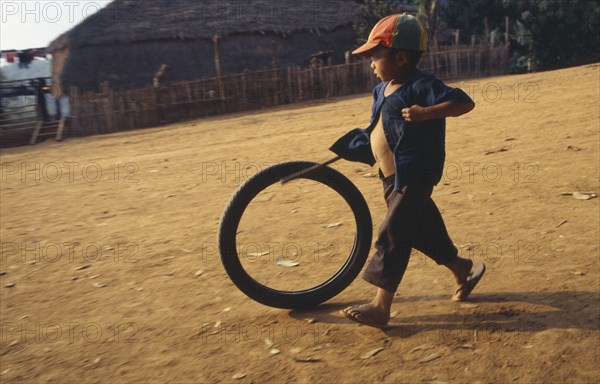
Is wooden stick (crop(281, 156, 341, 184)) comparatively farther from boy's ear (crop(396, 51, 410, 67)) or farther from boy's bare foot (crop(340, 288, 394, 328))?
boy's bare foot (crop(340, 288, 394, 328))

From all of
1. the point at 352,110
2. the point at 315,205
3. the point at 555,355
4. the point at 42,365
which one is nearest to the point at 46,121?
the point at 352,110

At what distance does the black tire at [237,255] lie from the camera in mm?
2822

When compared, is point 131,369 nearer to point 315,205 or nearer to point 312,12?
point 315,205

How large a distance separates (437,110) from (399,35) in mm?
399

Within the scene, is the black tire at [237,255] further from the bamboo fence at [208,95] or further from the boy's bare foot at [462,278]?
the bamboo fence at [208,95]

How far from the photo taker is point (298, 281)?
3.34 meters

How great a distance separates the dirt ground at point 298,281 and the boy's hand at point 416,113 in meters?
1.02

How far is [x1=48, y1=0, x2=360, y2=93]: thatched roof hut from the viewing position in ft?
64.6

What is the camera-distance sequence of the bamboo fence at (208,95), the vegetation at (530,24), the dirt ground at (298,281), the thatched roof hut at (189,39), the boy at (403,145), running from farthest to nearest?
the vegetation at (530,24), the thatched roof hut at (189,39), the bamboo fence at (208,95), the boy at (403,145), the dirt ground at (298,281)

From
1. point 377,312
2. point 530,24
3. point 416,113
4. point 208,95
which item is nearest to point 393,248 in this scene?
point 377,312

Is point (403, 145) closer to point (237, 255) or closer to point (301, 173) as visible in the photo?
point (301, 173)

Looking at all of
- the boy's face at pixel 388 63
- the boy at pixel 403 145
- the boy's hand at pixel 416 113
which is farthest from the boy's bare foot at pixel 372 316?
the boy's face at pixel 388 63

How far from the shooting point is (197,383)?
232 cm

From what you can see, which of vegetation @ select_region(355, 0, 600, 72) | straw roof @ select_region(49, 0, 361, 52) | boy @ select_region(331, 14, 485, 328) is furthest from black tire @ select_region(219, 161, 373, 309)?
vegetation @ select_region(355, 0, 600, 72)
